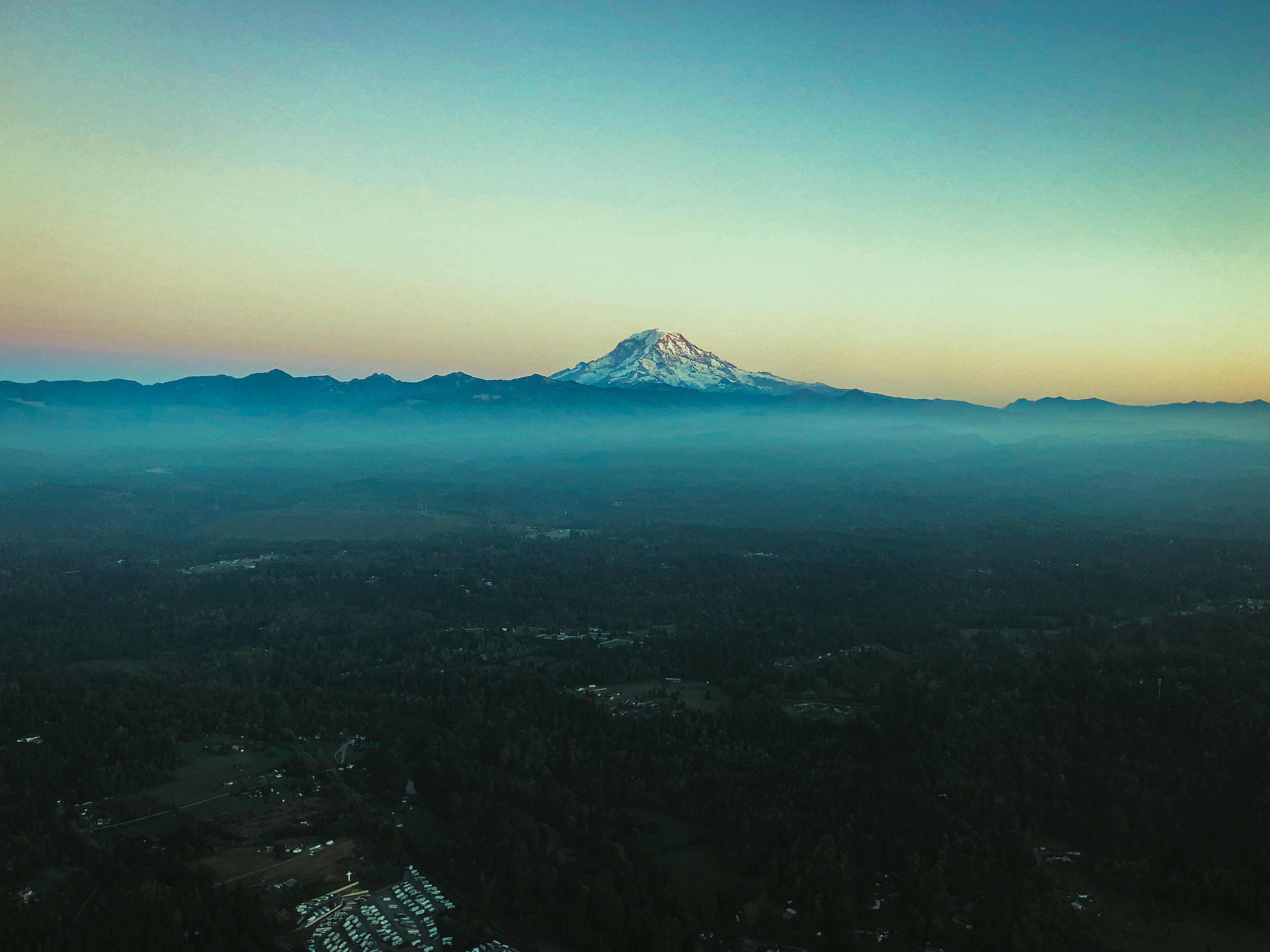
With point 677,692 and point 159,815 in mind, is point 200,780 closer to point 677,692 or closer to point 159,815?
point 159,815

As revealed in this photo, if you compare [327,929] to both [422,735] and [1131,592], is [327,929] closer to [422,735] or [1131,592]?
[422,735]

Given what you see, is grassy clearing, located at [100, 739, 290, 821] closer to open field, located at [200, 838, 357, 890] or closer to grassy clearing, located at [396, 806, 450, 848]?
open field, located at [200, 838, 357, 890]

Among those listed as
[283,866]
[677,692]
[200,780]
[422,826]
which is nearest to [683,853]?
[422,826]

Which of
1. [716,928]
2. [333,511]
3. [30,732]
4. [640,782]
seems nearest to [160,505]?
[333,511]

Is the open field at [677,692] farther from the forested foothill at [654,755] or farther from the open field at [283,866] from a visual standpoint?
the open field at [283,866]

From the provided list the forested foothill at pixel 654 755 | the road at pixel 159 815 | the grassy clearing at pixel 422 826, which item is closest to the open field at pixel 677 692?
the forested foothill at pixel 654 755

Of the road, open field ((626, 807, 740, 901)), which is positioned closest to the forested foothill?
open field ((626, 807, 740, 901))
